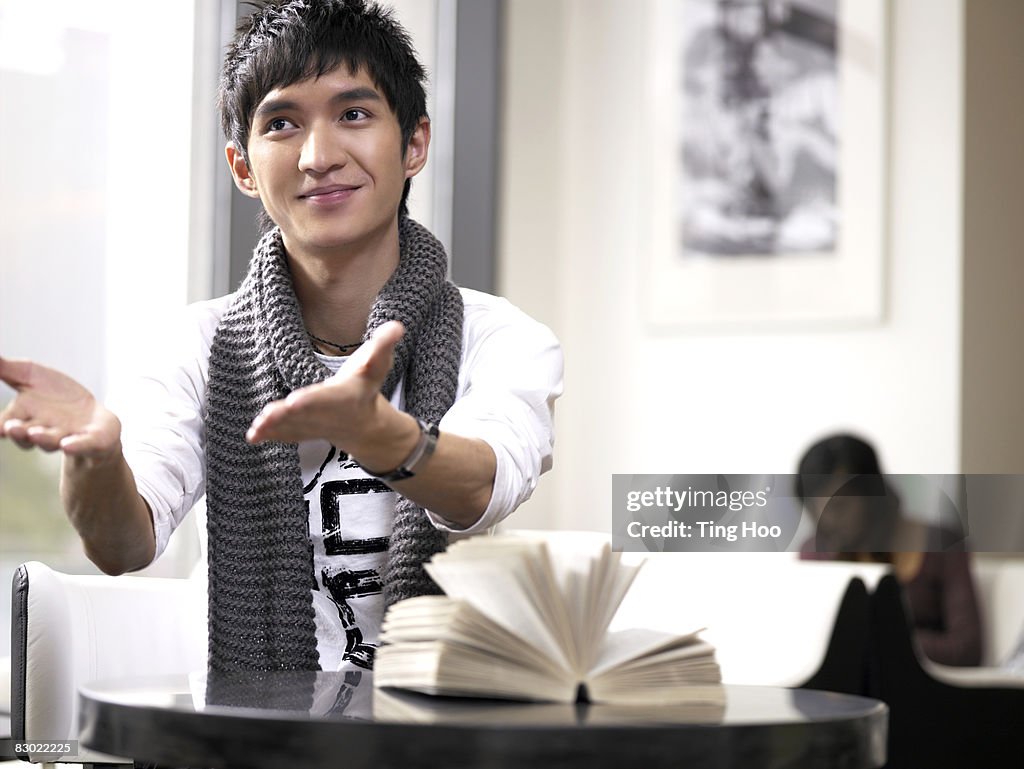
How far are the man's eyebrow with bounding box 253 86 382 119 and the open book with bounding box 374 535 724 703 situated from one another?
80 cm

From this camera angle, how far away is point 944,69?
3375 millimetres

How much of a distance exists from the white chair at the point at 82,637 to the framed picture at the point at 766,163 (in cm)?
210

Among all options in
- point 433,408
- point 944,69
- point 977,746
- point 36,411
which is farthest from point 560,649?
point 944,69

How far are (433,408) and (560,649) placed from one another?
629 mm

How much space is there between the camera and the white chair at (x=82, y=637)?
1.61 metres

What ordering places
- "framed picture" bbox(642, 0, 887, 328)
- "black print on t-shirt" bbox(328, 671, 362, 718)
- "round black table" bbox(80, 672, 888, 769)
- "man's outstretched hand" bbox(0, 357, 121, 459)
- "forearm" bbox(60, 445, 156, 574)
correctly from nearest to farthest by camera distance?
"round black table" bbox(80, 672, 888, 769) → "black print on t-shirt" bbox(328, 671, 362, 718) → "man's outstretched hand" bbox(0, 357, 121, 459) → "forearm" bbox(60, 445, 156, 574) → "framed picture" bbox(642, 0, 887, 328)

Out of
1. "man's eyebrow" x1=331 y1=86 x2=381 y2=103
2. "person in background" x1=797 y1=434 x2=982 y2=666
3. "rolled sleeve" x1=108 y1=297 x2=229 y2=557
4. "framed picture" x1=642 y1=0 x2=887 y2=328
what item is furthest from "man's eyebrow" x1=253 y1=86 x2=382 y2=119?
"framed picture" x1=642 y1=0 x2=887 y2=328

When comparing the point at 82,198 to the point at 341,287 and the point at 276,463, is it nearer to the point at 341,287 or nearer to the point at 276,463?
the point at 341,287

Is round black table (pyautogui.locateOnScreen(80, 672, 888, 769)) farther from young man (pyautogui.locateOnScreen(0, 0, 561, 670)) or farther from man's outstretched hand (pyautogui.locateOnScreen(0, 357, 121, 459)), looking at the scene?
young man (pyautogui.locateOnScreen(0, 0, 561, 670))

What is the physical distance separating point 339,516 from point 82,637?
479 millimetres

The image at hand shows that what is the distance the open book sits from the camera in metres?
0.86

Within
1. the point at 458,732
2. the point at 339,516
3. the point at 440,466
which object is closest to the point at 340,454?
the point at 339,516

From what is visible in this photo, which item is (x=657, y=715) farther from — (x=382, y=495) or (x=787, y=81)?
(x=787, y=81)

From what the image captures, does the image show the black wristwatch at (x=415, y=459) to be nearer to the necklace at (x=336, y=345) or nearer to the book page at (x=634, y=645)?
the book page at (x=634, y=645)
